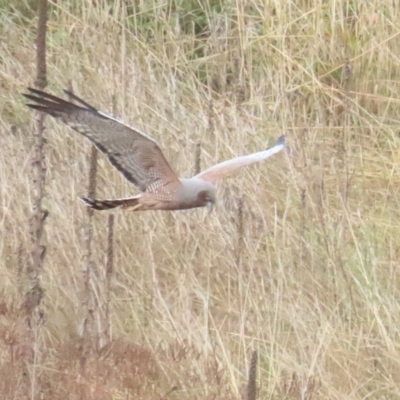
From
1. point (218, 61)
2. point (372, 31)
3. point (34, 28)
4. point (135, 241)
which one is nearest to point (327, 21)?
point (372, 31)

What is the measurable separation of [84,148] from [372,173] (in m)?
1.21

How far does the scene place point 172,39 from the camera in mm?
5398

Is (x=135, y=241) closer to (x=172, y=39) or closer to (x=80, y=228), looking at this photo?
(x=80, y=228)

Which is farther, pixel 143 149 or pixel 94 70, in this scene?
pixel 94 70

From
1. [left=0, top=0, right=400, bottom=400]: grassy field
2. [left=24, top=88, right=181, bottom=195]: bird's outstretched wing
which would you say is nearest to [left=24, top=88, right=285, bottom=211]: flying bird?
[left=24, top=88, right=181, bottom=195]: bird's outstretched wing

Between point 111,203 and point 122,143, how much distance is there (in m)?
0.17

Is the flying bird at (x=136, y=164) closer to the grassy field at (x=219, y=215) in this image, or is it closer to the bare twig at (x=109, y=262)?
the bare twig at (x=109, y=262)

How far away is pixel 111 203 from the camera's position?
3051 mm

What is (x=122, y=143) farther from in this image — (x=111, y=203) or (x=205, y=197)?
(x=205, y=197)

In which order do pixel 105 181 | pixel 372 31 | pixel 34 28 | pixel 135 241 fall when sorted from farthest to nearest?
1. pixel 34 28
2. pixel 372 31
3. pixel 105 181
4. pixel 135 241

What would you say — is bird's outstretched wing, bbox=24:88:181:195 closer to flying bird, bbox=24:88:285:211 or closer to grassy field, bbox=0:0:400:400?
flying bird, bbox=24:88:285:211

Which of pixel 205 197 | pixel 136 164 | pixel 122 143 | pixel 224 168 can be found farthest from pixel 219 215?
pixel 122 143

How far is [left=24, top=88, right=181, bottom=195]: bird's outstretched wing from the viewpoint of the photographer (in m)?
2.93

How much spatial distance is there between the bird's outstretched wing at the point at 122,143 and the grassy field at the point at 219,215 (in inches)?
12.0
